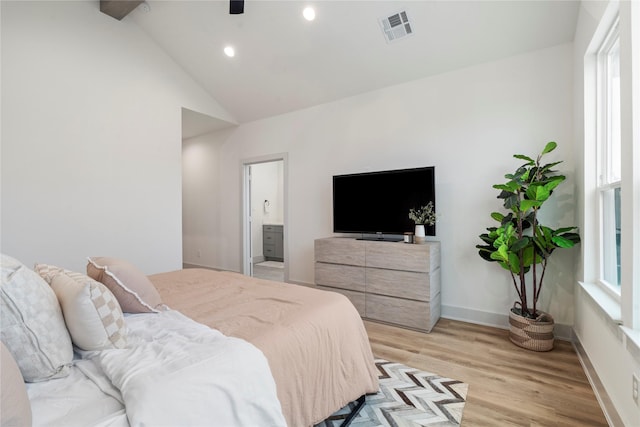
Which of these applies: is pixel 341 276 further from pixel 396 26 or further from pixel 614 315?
pixel 396 26

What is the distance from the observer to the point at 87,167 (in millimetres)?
3061

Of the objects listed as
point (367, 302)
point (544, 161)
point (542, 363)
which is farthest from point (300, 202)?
point (542, 363)

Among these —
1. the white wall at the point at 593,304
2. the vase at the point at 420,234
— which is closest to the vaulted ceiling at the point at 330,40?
the white wall at the point at 593,304

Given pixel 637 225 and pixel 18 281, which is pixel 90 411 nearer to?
pixel 18 281

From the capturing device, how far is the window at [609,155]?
191cm

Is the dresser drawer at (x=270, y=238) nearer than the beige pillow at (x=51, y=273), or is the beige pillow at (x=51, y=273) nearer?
the beige pillow at (x=51, y=273)

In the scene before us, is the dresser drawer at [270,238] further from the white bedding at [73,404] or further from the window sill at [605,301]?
the white bedding at [73,404]

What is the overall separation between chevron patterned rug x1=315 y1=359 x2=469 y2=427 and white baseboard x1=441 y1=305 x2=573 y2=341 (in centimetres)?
119

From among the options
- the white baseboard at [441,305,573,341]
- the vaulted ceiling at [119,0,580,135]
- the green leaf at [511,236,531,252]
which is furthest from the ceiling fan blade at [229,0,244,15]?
the white baseboard at [441,305,573,341]

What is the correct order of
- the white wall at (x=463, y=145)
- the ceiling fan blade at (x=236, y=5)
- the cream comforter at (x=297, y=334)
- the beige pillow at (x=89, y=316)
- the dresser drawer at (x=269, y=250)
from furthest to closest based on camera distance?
the dresser drawer at (x=269, y=250)
the white wall at (x=463, y=145)
the ceiling fan blade at (x=236, y=5)
the cream comforter at (x=297, y=334)
the beige pillow at (x=89, y=316)

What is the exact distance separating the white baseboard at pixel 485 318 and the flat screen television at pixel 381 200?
2.92 feet

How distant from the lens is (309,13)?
9.25 ft

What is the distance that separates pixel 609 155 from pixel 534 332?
4.79 ft

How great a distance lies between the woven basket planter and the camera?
232cm
